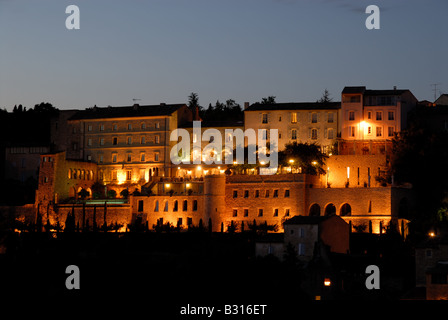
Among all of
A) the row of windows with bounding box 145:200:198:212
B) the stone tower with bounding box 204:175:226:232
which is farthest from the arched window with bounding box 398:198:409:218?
the row of windows with bounding box 145:200:198:212

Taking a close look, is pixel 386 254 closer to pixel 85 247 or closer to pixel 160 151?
pixel 85 247

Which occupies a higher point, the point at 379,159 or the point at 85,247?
the point at 379,159

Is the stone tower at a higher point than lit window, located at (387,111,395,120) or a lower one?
lower

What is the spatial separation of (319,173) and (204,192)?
10.3m

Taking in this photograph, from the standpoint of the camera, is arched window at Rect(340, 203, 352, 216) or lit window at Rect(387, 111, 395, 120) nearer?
arched window at Rect(340, 203, 352, 216)

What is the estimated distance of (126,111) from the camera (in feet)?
277

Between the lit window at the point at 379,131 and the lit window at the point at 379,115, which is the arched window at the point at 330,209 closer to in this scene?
the lit window at the point at 379,131

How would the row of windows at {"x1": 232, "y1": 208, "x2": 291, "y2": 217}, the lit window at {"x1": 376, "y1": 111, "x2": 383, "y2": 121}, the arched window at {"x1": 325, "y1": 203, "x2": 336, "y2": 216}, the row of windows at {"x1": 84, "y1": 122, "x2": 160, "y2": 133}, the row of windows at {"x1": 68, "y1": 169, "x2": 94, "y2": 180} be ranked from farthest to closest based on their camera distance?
1. the row of windows at {"x1": 84, "y1": 122, "x2": 160, "y2": 133}
2. the row of windows at {"x1": 68, "y1": 169, "x2": 94, "y2": 180}
3. the lit window at {"x1": 376, "y1": 111, "x2": 383, "y2": 121}
4. the arched window at {"x1": 325, "y1": 203, "x2": 336, "y2": 216}
5. the row of windows at {"x1": 232, "y1": 208, "x2": 291, "y2": 217}

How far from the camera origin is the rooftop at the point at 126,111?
8238 cm

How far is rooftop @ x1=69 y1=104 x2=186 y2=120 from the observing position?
3243 inches

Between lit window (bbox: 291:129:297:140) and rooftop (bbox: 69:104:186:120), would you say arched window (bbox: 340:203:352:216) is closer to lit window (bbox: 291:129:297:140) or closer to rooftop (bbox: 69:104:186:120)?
lit window (bbox: 291:129:297:140)

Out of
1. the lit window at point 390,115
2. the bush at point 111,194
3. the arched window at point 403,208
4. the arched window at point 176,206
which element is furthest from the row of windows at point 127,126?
the arched window at point 403,208

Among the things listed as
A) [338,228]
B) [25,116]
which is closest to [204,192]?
[338,228]

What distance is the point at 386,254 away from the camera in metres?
56.9
